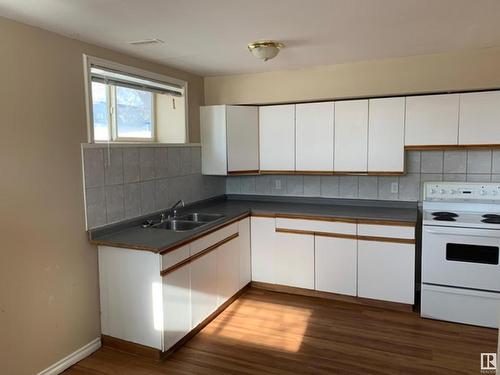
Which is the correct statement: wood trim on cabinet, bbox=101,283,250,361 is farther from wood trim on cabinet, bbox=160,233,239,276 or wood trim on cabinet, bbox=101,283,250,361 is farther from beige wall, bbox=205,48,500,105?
beige wall, bbox=205,48,500,105

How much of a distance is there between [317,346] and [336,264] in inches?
36.4

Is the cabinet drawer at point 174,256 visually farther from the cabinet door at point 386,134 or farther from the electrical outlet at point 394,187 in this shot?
the electrical outlet at point 394,187

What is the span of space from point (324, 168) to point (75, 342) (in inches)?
102

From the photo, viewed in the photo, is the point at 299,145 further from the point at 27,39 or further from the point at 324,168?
the point at 27,39

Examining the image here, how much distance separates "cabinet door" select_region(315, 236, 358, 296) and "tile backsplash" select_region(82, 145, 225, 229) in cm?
140

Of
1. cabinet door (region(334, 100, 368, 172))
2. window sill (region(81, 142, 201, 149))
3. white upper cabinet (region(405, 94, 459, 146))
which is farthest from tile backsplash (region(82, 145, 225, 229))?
white upper cabinet (region(405, 94, 459, 146))

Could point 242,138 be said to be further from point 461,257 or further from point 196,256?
point 461,257

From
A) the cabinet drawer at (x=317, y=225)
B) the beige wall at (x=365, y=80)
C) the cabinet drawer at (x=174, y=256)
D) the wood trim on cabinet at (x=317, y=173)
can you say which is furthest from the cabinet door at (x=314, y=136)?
the cabinet drawer at (x=174, y=256)

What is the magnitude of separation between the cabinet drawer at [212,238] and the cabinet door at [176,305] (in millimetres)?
162

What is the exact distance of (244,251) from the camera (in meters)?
3.75

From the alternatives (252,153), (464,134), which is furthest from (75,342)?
(464,134)

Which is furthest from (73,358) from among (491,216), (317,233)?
(491,216)

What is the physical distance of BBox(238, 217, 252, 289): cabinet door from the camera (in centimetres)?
369

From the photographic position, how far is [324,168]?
12.4ft
